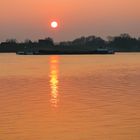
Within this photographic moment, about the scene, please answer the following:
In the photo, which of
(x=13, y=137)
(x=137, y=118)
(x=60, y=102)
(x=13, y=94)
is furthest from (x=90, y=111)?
(x=13, y=94)

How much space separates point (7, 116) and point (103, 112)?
331 centimetres

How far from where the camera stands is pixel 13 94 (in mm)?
25641

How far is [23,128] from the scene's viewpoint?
15.4 metres

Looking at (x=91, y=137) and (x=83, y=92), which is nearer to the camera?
(x=91, y=137)

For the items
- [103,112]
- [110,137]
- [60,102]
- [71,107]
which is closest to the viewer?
[110,137]

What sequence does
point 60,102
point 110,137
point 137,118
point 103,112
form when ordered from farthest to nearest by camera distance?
point 60,102, point 103,112, point 137,118, point 110,137

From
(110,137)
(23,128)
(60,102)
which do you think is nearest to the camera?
(110,137)

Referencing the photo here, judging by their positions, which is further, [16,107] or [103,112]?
[16,107]

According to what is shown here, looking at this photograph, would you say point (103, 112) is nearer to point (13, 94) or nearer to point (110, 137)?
point (110, 137)

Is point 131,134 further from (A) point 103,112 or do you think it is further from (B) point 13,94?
(B) point 13,94

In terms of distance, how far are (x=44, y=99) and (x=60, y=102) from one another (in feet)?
4.66

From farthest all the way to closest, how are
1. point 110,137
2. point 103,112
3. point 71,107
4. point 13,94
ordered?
point 13,94, point 71,107, point 103,112, point 110,137

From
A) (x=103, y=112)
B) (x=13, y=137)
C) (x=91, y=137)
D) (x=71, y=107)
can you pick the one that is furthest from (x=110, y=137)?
(x=71, y=107)

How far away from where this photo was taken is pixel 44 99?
76.6ft
